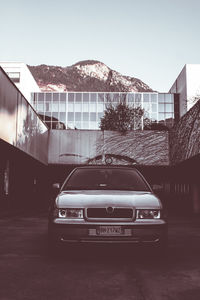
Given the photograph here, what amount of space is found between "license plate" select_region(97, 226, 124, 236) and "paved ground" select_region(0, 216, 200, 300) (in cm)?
46

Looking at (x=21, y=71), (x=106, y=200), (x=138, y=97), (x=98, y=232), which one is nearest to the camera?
(x=98, y=232)

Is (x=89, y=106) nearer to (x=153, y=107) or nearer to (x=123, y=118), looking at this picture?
(x=153, y=107)

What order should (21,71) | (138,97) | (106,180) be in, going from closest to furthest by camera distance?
1. (106,180)
2. (21,71)
3. (138,97)

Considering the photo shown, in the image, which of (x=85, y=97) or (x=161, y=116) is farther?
(x=85, y=97)

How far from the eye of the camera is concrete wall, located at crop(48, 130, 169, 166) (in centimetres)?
2658

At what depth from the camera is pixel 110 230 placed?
5289 mm

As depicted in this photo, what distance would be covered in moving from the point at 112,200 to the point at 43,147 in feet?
63.9

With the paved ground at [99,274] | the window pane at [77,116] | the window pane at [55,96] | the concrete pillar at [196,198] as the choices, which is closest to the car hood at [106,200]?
the paved ground at [99,274]

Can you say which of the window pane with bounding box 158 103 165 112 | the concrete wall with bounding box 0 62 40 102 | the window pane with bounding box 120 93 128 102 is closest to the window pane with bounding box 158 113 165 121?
the window pane with bounding box 158 103 165 112

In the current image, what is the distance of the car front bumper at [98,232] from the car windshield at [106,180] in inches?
41.7

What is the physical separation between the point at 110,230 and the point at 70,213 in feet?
2.12

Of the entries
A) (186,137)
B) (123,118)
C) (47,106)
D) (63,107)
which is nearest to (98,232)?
(186,137)

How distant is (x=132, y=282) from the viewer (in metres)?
4.34

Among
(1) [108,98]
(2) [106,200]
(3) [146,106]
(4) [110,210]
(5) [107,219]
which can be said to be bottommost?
(5) [107,219]
